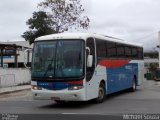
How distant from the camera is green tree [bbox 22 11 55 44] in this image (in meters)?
48.2

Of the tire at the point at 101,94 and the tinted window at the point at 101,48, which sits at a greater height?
the tinted window at the point at 101,48

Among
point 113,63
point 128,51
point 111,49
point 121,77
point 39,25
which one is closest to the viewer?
point 111,49

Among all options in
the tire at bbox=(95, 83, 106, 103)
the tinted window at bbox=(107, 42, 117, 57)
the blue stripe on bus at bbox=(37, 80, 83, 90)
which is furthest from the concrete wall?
the blue stripe on bus at bbox=(37, 80, 83, 90)

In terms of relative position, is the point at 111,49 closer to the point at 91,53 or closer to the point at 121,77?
the point at 121,77

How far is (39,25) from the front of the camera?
4938 centimetres

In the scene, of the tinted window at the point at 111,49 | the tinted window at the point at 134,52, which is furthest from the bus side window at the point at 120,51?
the tinted window at the point at 134,52

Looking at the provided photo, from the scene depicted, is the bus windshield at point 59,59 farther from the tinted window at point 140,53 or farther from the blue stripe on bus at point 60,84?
the tinted window at point 140,53

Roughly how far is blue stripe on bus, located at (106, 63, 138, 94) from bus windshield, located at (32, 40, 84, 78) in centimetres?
373

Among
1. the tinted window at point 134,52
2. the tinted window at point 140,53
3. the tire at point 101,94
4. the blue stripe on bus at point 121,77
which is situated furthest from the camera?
the tinted window at point 140,53

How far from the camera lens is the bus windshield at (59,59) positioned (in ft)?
56.6

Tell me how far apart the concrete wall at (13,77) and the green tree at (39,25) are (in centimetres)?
763

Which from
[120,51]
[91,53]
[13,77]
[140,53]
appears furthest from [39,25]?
[91,53]

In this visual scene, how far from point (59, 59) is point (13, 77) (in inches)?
879

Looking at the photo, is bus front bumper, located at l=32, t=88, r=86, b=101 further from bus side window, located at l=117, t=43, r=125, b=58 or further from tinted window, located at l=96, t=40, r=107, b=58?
bus side window, located at l=117, t=43, r=125, b=58
